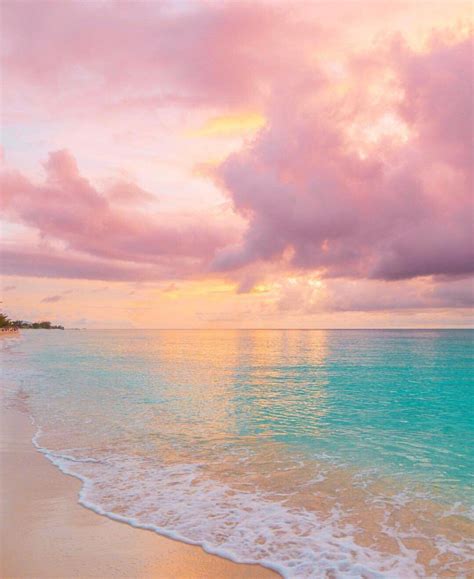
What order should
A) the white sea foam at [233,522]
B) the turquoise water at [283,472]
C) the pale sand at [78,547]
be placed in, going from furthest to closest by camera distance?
1. the turquoise water at [283,472]
2. the white sea foam at [233,522]
3. the pale sand at [78,547]

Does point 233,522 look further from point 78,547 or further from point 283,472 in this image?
point 283,472

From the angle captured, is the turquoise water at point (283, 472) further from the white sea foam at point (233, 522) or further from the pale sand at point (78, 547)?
the pale sand at point (78, 547)

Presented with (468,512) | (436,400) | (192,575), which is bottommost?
(436,400)

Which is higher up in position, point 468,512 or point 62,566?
point 62,566

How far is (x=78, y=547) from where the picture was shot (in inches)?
325

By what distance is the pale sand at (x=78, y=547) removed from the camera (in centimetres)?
750

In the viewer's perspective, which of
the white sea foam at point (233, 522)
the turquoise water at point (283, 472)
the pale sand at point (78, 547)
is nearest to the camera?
the pale sand at point (78, 547)

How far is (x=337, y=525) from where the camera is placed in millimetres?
9852

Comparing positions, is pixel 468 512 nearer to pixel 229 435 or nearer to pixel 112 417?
pixel 229 435

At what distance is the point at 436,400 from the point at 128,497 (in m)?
29.9

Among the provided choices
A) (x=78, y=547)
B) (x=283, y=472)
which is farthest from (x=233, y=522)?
(x=283, y=472)

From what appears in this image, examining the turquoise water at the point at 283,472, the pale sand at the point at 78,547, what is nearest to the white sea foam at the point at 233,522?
the turquoise water at the point at 283,472

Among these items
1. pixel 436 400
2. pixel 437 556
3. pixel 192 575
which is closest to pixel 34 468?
pixel 192 575

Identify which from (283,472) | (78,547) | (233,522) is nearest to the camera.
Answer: (78,547)
